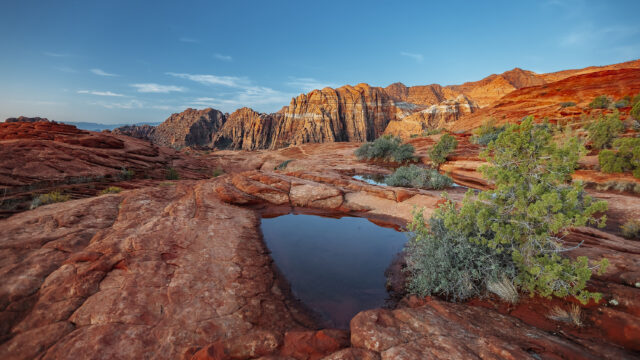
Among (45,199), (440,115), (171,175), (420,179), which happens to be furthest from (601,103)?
(440,115)

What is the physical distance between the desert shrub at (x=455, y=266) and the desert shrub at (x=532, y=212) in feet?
0.12

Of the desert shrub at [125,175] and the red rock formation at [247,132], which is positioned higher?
the red rock formation at [247,132]

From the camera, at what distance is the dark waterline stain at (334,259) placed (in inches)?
184

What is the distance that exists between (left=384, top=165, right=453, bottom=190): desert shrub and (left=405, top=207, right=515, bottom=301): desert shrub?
27.3 feet

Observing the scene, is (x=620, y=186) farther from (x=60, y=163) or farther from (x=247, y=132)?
(x=247, y=132)

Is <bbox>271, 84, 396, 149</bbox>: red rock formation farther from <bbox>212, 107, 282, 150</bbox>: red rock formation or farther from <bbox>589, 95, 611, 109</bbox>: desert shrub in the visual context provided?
<bbox>589, 95, 611, 109</bbox>: desert shrub

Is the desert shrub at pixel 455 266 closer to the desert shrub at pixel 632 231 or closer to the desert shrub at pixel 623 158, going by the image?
the desert shrub at pixel 632 231

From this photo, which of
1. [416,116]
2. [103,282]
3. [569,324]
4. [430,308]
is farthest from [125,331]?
[416,116]

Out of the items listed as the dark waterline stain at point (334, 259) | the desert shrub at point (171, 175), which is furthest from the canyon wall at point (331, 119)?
the dark waterline stain at point (334, 259)

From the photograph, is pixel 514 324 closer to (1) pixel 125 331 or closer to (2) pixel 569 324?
(2) pixel 569 324

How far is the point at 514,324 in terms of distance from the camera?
10.7 feet

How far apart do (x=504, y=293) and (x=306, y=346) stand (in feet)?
11.2

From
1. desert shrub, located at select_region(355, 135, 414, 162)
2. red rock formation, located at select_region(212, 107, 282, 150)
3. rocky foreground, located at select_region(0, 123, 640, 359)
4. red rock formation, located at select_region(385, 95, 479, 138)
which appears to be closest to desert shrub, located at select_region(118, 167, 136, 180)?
rocky foreground, located at select_region(0, 123, 640, 359)

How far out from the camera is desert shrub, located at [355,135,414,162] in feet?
75.9
